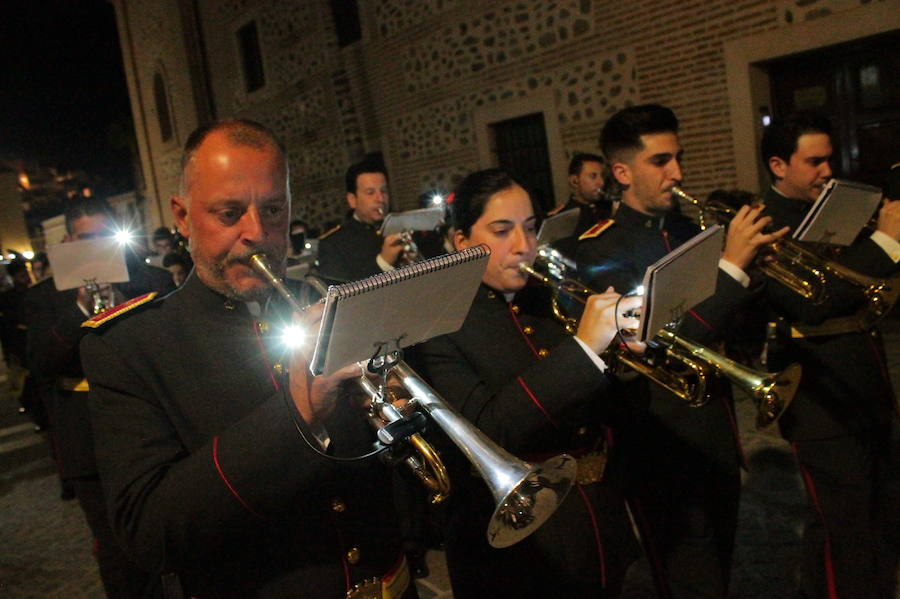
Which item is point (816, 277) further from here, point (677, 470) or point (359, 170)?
point (359, 170)

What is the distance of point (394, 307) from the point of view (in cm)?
134

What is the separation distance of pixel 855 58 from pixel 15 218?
40.9 m

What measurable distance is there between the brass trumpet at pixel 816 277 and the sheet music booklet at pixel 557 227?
1.04 meters

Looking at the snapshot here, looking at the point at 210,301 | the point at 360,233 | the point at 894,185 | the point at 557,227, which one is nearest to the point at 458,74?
the point at 360,233

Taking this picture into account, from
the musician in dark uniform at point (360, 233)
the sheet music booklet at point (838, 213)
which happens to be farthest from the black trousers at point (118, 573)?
the sheet music booklet at point (838, 213)

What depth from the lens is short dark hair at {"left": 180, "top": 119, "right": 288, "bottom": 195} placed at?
179cm

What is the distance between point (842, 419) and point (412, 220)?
112 inches

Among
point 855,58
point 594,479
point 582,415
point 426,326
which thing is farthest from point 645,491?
point 855,58

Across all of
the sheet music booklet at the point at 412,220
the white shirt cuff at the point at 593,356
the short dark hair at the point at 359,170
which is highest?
the short dark hair at the point at 359,170

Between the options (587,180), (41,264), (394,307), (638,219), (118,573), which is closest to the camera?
(394,307)

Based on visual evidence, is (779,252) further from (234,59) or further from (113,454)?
(234,59)

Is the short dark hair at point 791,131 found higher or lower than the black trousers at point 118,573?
higher

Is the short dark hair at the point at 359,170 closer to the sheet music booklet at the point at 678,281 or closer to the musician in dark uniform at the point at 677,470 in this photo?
the musician in dark uniform at the point at 677,470

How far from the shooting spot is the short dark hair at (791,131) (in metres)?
3.29
